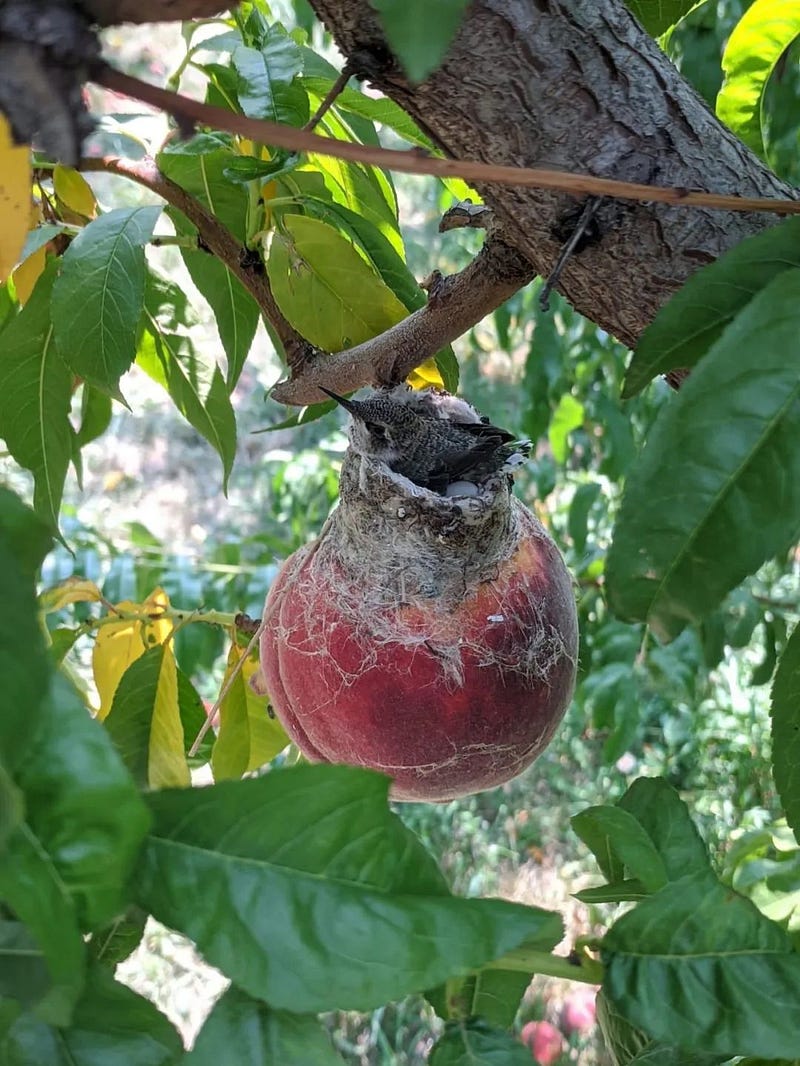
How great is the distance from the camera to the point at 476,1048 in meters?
0.32

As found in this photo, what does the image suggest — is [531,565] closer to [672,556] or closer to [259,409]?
[672,556]

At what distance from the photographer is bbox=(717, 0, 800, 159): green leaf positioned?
1.92ft

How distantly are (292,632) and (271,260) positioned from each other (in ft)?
0.83

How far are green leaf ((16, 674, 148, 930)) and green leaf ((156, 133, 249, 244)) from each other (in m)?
0.46

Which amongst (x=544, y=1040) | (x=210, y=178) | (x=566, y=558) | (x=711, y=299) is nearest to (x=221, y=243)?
(x=210, y=178)

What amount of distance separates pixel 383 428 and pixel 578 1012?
1.70 metres

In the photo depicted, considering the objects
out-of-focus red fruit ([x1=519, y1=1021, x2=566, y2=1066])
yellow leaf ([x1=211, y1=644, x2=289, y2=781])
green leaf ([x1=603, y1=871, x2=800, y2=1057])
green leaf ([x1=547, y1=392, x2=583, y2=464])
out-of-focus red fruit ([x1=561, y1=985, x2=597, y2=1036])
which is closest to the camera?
→ green leaf ([x1=603, y1=871, x2=800, y2=1057])

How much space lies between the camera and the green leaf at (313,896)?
0.90ft

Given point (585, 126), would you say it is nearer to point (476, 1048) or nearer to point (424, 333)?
point (424, 333)

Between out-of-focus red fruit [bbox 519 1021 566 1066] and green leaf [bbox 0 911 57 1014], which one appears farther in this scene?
out-of-focus red fruit [bbox 519 1021 566 1066]

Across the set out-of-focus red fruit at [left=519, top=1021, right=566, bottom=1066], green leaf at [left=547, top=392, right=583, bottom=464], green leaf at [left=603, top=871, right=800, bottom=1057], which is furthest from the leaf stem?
out-of-focus red fruit at [left=519, top=1021, right=566, bottom=1066]

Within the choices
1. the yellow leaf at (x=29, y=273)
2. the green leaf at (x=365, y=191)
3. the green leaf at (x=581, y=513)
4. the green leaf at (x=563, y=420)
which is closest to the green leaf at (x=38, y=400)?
the yellow leaf at (x=29, y=273)

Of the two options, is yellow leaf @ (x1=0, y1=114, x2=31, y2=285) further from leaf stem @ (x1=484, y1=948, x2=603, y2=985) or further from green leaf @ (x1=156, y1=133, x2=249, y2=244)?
leaf stem @ (x1=484, y1=948, x2=603, y2=985)

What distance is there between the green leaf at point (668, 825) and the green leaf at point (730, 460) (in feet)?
0.47
